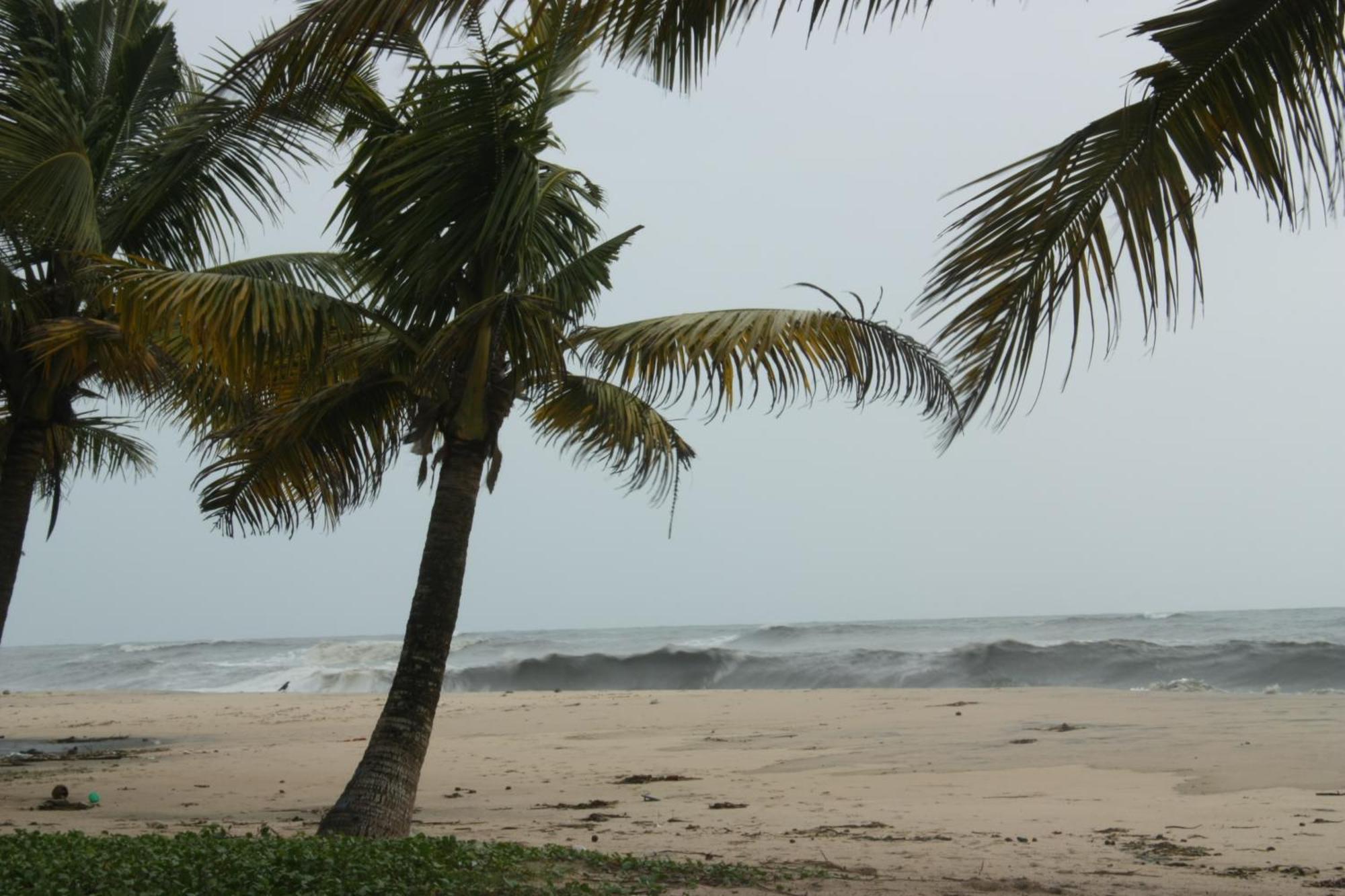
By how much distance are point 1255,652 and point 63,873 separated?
914 inches

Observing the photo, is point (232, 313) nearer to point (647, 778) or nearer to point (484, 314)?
point (484, 314)

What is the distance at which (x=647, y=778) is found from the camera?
33.2 feet

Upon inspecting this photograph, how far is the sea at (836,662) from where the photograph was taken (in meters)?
22.6

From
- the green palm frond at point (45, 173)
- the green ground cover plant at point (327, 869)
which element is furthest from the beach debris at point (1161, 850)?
the green palm frond at point (45, 173)

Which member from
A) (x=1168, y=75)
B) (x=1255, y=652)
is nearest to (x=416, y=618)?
(x=1168, y=75)

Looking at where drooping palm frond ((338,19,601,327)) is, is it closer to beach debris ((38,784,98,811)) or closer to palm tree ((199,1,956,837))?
palm tree ((199,1,956,837))

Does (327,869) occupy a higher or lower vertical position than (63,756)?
higher

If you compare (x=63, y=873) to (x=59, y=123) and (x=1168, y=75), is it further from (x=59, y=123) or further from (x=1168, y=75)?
(x=59, y=123)

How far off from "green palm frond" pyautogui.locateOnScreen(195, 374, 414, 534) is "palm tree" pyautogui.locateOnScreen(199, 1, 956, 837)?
20 millimetres

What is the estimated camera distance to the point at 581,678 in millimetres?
29141

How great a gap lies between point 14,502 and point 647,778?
5.74 metres

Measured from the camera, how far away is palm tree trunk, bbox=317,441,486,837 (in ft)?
20.8

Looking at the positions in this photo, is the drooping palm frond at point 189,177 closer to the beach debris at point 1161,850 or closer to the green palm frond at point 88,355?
the green palm frond at point 88,355

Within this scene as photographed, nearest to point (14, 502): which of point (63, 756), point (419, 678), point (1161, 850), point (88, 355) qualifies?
point (88, 355)
